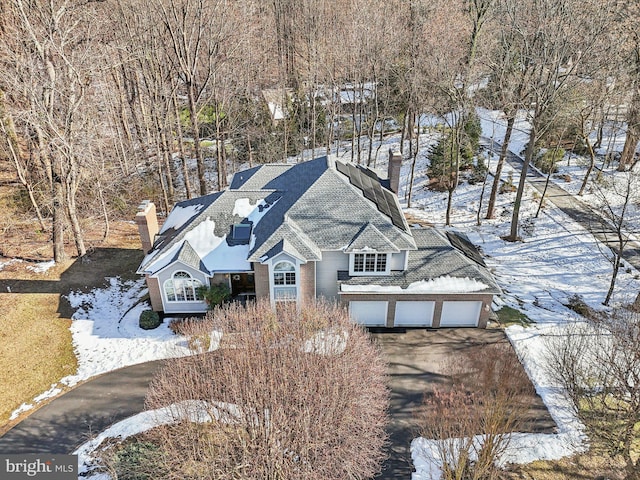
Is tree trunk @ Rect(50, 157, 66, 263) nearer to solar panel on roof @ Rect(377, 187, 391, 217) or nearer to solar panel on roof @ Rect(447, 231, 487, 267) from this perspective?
solar panel on roof @ Rect(377, 187, 391, 217)

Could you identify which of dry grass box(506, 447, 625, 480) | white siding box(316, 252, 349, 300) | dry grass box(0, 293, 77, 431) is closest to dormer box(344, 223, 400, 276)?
white siding box(316, 252, 349, 300)

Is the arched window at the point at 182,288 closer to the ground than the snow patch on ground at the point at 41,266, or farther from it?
farther from it

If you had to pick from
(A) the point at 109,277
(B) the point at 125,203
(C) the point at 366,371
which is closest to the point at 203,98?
(B) the point at 125,203

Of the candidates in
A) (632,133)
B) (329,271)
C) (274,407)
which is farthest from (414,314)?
(632,133)

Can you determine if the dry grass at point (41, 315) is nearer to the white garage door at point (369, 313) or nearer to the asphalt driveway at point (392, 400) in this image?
the asphalt driveway at point (392, 400)

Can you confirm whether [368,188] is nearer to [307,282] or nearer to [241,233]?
[307,282]

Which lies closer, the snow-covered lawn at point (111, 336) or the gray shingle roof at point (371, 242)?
the snow-covered lawn at point (111, 336)

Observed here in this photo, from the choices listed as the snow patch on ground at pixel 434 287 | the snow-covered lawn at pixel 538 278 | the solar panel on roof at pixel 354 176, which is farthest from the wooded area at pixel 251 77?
the snow patch on ground at pixel 434 287
